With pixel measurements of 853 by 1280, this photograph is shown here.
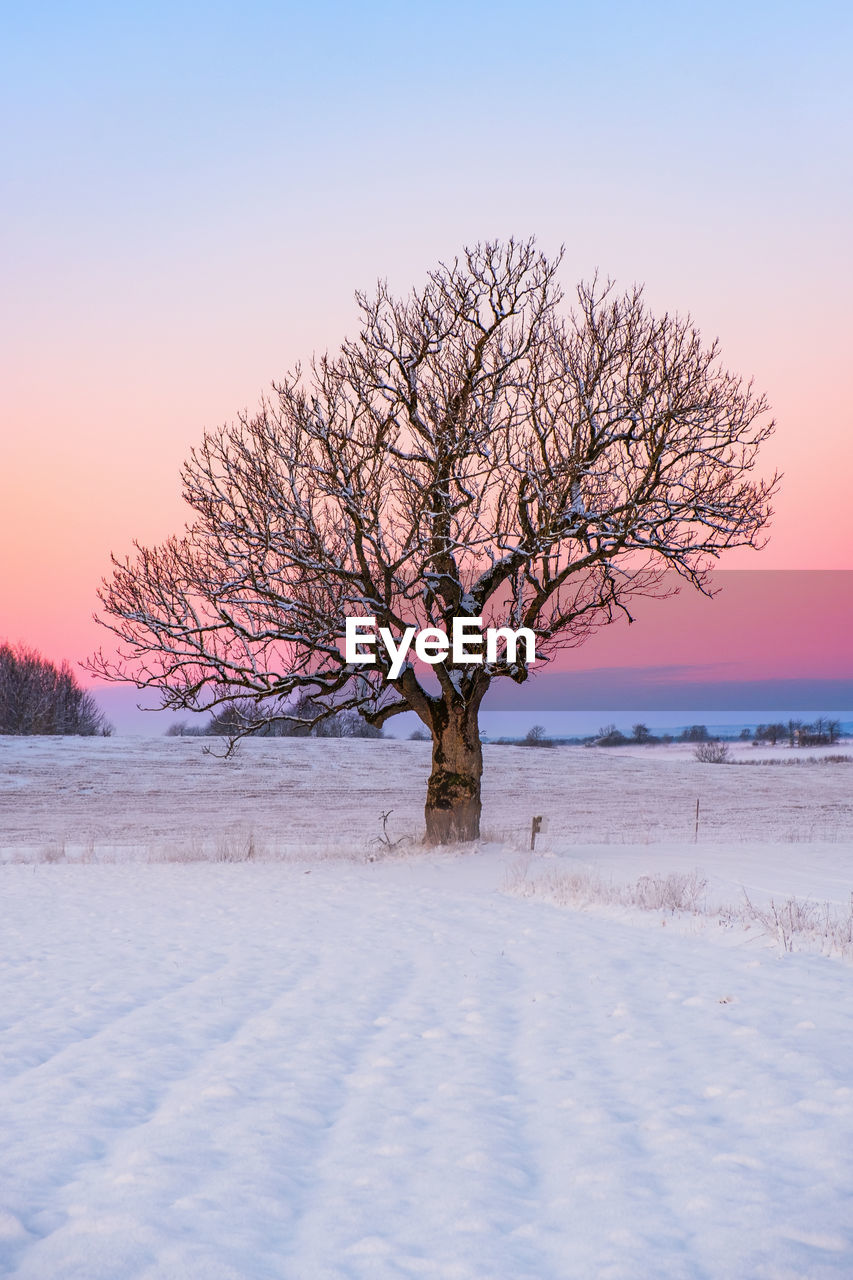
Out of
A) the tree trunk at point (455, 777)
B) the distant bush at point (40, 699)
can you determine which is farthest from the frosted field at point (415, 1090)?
the distant bush at point (40, 699)

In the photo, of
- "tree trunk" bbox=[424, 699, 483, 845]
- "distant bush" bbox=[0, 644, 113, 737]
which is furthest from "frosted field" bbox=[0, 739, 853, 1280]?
"distant bush" bbox=[0, 644, 113, 737]

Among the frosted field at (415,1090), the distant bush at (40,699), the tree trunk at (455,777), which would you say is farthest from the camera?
the distant bush at (40,699)

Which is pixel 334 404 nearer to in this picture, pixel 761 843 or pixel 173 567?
pixel 173 567

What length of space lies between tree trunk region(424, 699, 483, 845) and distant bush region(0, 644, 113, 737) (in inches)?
2522

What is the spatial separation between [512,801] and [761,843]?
1679 centimetres

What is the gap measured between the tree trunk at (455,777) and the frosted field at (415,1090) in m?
5.82

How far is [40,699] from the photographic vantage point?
278 ft

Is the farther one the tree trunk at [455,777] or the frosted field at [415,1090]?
the tree trunk at [455,777]

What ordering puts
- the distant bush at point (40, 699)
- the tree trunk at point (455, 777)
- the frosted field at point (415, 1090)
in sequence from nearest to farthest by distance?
the frosted field at point (415, 1090), the tree trunk at point (455, 777), the distant bush at point (40, 699)

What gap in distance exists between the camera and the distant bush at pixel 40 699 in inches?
3182

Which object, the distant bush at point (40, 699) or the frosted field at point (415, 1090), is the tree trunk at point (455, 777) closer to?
the frosted field at point (415, 1090)

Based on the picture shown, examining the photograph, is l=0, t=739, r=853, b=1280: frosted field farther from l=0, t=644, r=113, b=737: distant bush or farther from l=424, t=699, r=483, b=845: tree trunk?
l=0, t=644, r=113, b=737: distant bush

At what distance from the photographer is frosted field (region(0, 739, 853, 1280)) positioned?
3.85 meters

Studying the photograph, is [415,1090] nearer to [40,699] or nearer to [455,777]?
[455,777]
